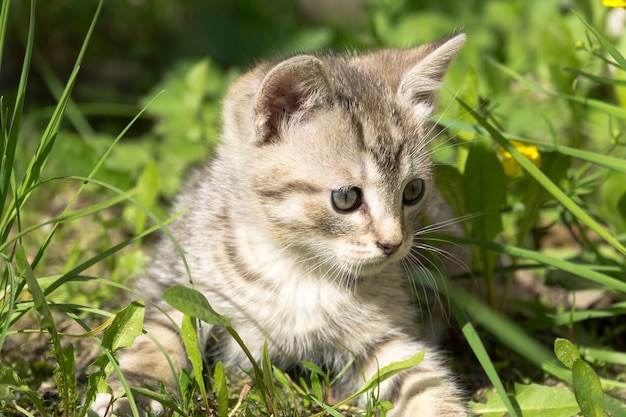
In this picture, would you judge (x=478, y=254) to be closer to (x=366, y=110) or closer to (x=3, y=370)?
(x=366, y=110)

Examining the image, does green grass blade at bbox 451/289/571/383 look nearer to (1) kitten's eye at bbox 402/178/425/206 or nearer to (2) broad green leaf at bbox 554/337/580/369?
(2) broad green leaf at bbox 554/337/580/369

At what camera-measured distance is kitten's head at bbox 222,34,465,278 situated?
2223 millimetres

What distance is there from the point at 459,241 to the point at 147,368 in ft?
3.53

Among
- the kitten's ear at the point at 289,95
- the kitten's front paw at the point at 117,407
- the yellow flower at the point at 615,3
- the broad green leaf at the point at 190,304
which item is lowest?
the kitten's front paw at the point at 117,407

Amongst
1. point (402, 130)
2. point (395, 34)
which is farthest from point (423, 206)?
point (395, 34)

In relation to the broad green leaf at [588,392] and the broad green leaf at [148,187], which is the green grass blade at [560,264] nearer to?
the broad green leaf at [588,392]

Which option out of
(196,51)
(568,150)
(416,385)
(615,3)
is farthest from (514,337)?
(196,51)

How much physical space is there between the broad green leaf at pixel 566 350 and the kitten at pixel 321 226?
39 cm

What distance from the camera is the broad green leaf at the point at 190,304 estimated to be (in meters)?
1.97

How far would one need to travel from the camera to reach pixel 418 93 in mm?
2537

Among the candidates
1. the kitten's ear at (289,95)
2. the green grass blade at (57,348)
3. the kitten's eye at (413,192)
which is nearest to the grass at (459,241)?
the green grass blade at (57,348)

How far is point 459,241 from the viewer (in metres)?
Result: 2.59

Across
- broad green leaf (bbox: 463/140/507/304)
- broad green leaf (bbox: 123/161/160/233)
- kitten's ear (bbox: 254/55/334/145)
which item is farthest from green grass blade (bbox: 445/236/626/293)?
broad green leaf (bbox: 123/161/160/233)

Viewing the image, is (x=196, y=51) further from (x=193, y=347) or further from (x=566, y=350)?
(x=566, y=350)
